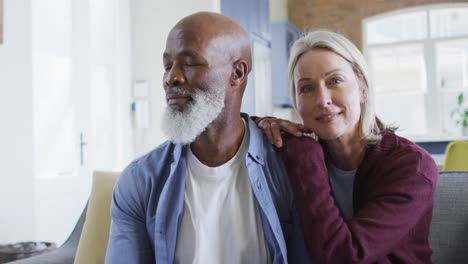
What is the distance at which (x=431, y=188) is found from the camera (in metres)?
1.25

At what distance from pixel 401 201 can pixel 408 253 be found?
0.15 metres

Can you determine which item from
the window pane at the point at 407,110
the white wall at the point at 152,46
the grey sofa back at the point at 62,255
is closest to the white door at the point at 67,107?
the white wall at the point at 152,46

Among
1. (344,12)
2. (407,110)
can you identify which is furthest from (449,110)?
(344,12)

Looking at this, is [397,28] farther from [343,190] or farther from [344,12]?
[343,190]

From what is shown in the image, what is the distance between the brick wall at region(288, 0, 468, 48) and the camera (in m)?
6.81

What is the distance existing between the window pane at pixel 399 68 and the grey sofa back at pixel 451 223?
18.2 feet

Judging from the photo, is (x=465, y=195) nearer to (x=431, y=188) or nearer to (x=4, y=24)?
(x=431, y=188)

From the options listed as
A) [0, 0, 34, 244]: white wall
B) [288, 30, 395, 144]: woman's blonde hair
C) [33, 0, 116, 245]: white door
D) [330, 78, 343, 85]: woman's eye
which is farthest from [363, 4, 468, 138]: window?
[330, 78, 343, 85]: woman's eye

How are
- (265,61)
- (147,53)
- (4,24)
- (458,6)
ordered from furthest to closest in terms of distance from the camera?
1. (458,6)
2. (265,61)
3. (147,53)
4. (4,24)

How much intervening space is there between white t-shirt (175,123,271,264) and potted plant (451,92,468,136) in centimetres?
569

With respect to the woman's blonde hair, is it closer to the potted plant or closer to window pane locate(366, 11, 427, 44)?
the potted plant

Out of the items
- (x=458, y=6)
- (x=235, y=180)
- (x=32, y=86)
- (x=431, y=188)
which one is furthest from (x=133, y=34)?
(x=458, y=6)

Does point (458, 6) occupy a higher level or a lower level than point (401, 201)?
higher

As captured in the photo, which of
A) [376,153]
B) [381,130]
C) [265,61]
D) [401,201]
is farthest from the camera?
[265,61]
